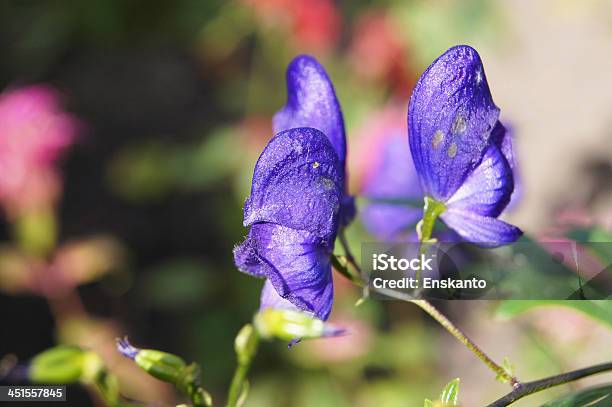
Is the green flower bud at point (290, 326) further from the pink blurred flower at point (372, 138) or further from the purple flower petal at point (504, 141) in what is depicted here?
the pink blurred flower at point (372, 138)

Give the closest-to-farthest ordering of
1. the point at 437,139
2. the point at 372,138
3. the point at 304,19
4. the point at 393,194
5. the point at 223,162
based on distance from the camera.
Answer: the point at 437,139 < the point at 393,194 < the point at 372,138 < the point at 304,19 < the point at 223,162

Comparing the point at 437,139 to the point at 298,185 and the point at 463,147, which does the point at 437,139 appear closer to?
the point at 463,147

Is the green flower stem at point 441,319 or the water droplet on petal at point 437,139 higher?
the water droplet on petal at point 437,139

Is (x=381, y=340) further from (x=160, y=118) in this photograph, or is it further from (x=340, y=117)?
(x=340, y=117)

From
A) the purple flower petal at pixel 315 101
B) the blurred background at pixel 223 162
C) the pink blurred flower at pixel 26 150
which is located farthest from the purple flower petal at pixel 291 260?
the pink blurred flower at pixel 26 150

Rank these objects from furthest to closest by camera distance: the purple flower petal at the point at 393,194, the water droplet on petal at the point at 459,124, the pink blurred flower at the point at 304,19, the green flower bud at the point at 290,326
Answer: the pink blurred flower at the point at 304,19, the purple flower petal at the point at 393,194, the water droplet on petal at the point at 459,124, the green flower bud at the point at 290,326

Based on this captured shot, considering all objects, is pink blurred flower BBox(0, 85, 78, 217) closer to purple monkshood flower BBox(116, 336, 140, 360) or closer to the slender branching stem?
purple monkshood flower BBox(116, 336, 140, 360)

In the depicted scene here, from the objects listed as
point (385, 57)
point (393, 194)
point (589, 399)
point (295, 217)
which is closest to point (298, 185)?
point (295, 217)
